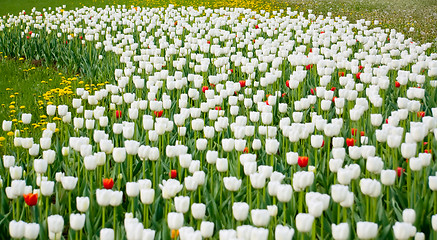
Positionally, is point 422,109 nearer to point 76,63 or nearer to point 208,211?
point 208,211

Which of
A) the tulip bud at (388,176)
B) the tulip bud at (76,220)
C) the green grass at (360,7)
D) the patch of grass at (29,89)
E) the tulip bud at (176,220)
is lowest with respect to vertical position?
the patch of grass at (29,89)

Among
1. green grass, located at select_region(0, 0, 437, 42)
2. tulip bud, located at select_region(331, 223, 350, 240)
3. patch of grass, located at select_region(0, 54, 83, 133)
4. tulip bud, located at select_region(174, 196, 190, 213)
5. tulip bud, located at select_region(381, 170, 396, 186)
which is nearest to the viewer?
tulip bud, located at select_region(331, 223, 350, 240)

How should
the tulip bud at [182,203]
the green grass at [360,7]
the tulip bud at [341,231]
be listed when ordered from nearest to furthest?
1. the tulip bud at [341,231]
2. the tulip bud at [182,203]
3. the green grass at [360,7]

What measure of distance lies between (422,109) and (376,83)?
57 cm

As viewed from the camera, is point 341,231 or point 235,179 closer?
point 341,231

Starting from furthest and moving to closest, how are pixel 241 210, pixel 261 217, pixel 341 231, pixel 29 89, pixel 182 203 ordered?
pixel 29 89 → pixel 182 203 → pixel 241 210 → pixel 261 217 → pixel 341 231

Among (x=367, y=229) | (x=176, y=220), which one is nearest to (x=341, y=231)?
(x=367, y=229)

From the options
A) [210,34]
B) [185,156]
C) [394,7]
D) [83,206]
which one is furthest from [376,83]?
[394,7]

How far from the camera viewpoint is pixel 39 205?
368 centimetres

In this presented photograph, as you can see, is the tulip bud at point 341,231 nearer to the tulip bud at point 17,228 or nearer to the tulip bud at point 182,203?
Answer: the tulip bud at point 182,203

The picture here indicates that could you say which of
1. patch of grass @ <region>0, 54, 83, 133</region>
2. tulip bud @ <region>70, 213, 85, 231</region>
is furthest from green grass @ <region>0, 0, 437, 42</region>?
tulip bud @ <region>70, 213, 85, 231</region>

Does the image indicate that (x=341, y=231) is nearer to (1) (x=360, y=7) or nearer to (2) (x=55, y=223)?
(2) (x=55, y=223)

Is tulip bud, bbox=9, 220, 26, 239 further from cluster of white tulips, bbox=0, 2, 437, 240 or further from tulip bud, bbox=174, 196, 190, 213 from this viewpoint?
tulip bud, bbox=174, 196, 190, 213

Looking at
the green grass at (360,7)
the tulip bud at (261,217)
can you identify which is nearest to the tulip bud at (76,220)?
the tulip bud at (261,217)
